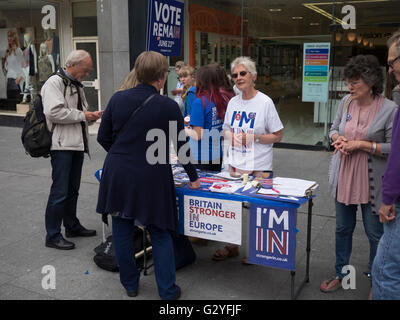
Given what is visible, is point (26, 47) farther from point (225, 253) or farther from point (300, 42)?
point (225, 253)

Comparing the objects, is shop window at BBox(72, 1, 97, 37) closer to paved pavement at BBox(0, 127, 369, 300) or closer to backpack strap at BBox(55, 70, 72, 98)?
paved pavement at BBox(0, 127, 369, 300)

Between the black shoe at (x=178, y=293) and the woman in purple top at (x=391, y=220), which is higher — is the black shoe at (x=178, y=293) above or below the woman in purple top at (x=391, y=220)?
below

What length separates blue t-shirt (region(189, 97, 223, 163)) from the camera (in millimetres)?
4120

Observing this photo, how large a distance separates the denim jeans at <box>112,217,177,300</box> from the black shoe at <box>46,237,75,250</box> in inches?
46.8

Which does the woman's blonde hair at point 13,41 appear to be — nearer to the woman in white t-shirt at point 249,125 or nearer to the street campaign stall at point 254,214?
the woman in white t-shirt at point 249,125

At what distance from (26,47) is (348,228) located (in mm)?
12315

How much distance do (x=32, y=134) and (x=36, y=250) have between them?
1185 mm

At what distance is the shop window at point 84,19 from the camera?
12547 mm

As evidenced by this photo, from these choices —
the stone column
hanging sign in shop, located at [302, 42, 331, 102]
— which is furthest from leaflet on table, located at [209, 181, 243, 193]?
hanging sign in shop, located at [302, 42, 331, 102]

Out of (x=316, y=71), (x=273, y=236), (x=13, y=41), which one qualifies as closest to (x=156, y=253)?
(x=273, y=236)

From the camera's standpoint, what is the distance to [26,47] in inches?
517

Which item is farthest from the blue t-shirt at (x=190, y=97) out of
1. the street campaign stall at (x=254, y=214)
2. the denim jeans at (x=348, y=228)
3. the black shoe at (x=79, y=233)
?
the denim jeans at (x=348, y=228)

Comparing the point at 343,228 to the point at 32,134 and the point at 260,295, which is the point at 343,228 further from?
the point at 32,134

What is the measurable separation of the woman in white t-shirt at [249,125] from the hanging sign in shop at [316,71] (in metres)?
5.85
